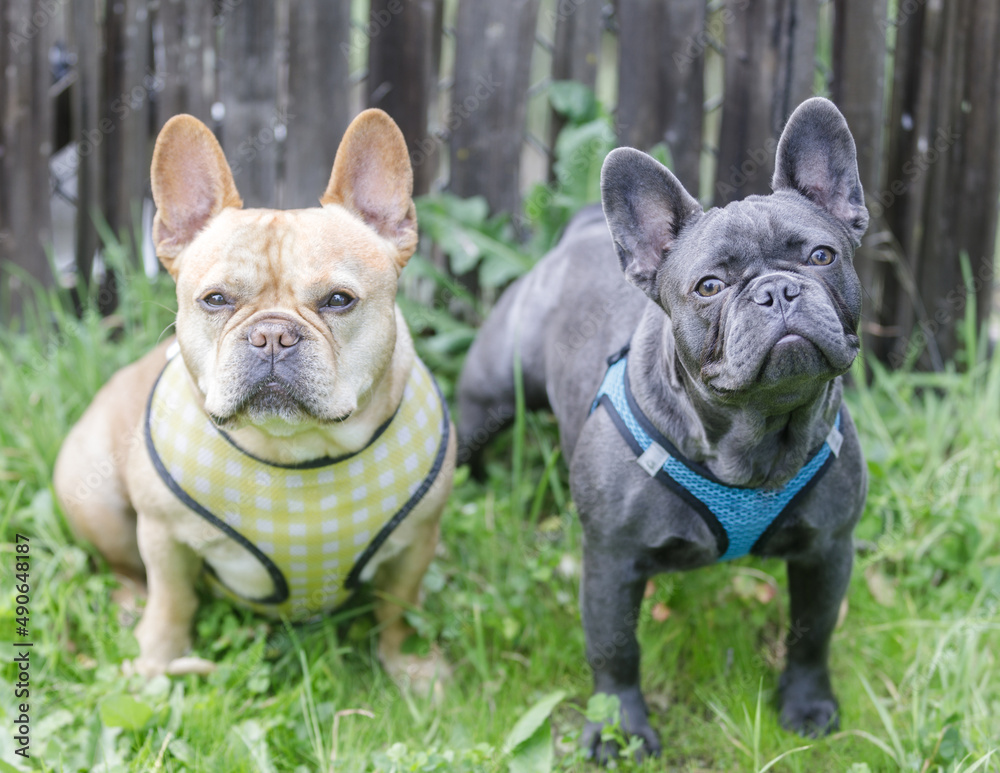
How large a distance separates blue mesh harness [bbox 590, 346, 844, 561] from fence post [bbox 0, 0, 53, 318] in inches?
139

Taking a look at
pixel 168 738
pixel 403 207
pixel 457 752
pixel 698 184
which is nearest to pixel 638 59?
pixel 698 184

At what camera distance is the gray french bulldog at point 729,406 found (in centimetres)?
223

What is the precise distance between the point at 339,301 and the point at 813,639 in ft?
5.59

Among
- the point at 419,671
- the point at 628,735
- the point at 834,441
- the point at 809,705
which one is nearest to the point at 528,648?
the point at 419,671

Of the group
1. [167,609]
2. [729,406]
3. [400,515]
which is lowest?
[167,609]

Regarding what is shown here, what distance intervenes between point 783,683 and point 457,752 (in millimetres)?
1057

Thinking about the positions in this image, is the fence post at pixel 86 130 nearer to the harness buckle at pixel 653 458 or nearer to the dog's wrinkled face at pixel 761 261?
the dog's wrinkled face at pixel 761 261

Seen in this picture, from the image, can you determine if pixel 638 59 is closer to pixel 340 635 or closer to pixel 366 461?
pixel 366 461

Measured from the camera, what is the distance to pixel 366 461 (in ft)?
9.07

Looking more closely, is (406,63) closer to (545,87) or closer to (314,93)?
(314,93)

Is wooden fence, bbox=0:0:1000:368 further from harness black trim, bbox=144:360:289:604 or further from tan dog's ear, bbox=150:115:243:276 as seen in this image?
harness black trim, bbox=144:360:289:604

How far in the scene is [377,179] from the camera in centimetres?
279

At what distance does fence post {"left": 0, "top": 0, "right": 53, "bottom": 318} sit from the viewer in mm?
4535

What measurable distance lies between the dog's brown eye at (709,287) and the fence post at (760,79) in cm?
193
